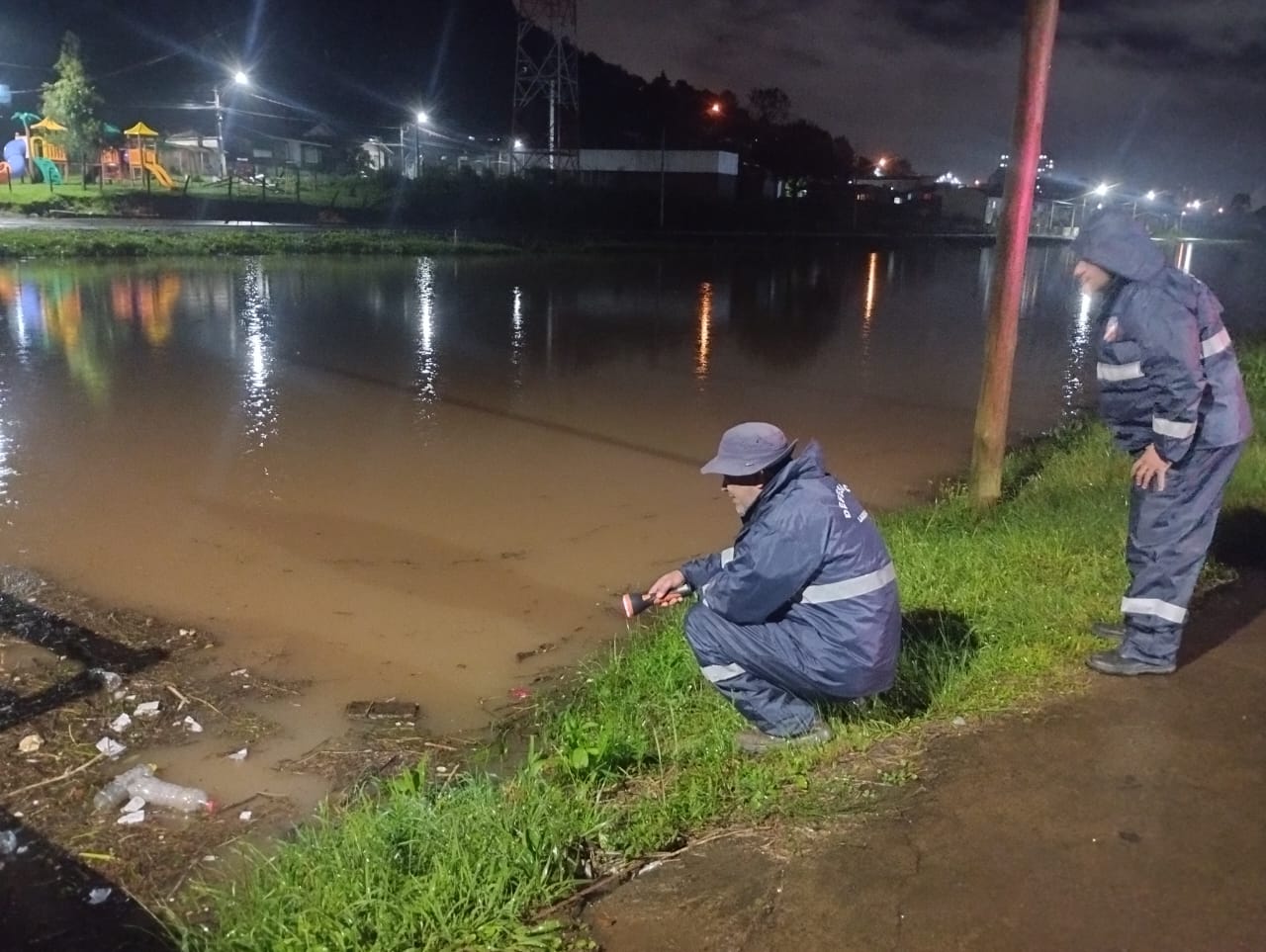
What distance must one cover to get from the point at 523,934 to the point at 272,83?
3442 inches

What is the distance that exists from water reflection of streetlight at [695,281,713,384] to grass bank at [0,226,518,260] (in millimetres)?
9898

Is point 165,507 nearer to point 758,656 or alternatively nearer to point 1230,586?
point 758,656

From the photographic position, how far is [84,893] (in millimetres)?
3291

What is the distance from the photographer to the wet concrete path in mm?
2605

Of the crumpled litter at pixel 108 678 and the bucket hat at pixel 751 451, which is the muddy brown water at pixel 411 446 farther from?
the bucket hat at pixel 751 451

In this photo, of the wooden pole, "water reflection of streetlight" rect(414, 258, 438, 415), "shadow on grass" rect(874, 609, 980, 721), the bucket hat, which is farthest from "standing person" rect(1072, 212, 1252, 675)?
"water reflection of streetlight" rect(414, 258, 438, 415)

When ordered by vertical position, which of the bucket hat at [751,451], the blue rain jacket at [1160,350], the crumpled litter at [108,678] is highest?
the blue rain jacket at [1160,350]

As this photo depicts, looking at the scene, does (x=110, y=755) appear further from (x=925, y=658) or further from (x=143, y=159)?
(x=143, y=159)

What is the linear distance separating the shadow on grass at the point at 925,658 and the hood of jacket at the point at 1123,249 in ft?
5.10

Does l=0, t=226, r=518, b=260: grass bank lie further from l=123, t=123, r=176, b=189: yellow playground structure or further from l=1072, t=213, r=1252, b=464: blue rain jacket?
l=1072, t=213, r=1252, b=464: blue rain jacket

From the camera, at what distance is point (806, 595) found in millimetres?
3184

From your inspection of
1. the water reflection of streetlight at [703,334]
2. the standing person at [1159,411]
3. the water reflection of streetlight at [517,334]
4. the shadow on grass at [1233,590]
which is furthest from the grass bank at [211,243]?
the standing person at [1159,411]

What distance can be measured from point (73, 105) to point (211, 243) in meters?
19.8

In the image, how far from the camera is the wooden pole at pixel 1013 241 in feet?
18.4
